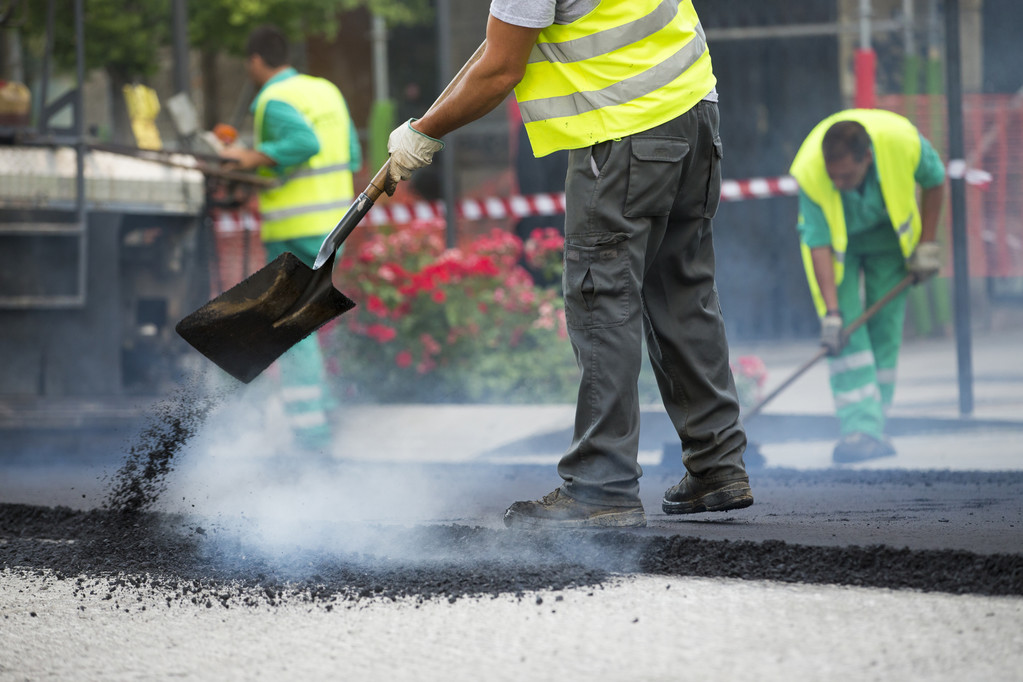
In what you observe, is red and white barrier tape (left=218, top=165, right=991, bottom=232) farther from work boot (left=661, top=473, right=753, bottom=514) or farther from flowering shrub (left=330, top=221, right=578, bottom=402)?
work boot (left=661, top=473, right=753, bottom=514)

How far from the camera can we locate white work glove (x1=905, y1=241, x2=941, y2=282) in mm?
5801

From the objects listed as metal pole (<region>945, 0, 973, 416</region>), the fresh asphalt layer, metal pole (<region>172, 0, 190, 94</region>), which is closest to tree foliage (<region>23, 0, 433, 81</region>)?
metal pole (<region>172, 0, 190, 94</region>)

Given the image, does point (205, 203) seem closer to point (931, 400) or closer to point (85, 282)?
point (85, 282)

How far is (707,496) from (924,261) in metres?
2.84

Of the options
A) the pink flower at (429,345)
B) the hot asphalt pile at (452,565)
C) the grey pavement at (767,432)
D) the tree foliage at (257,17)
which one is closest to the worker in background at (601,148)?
the hot asphalt pile at (452,565)

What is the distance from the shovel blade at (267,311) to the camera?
11.2 ft

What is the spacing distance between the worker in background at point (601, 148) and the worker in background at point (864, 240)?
2.59m

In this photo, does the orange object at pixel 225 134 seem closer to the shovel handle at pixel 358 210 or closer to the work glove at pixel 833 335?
the work glove at pixel 833 335

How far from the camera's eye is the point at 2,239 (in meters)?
6.33

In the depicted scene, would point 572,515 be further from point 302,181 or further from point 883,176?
point 302,181

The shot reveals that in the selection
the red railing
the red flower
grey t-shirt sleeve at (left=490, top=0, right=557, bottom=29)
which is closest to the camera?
grey t-shirt sleeve at (left=490, top=0, right=557, bottom=29)

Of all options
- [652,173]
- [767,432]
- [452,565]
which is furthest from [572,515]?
[767,432]

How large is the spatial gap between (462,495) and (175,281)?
312 centimetres

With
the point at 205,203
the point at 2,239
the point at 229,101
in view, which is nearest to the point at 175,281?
the point at 205,203
